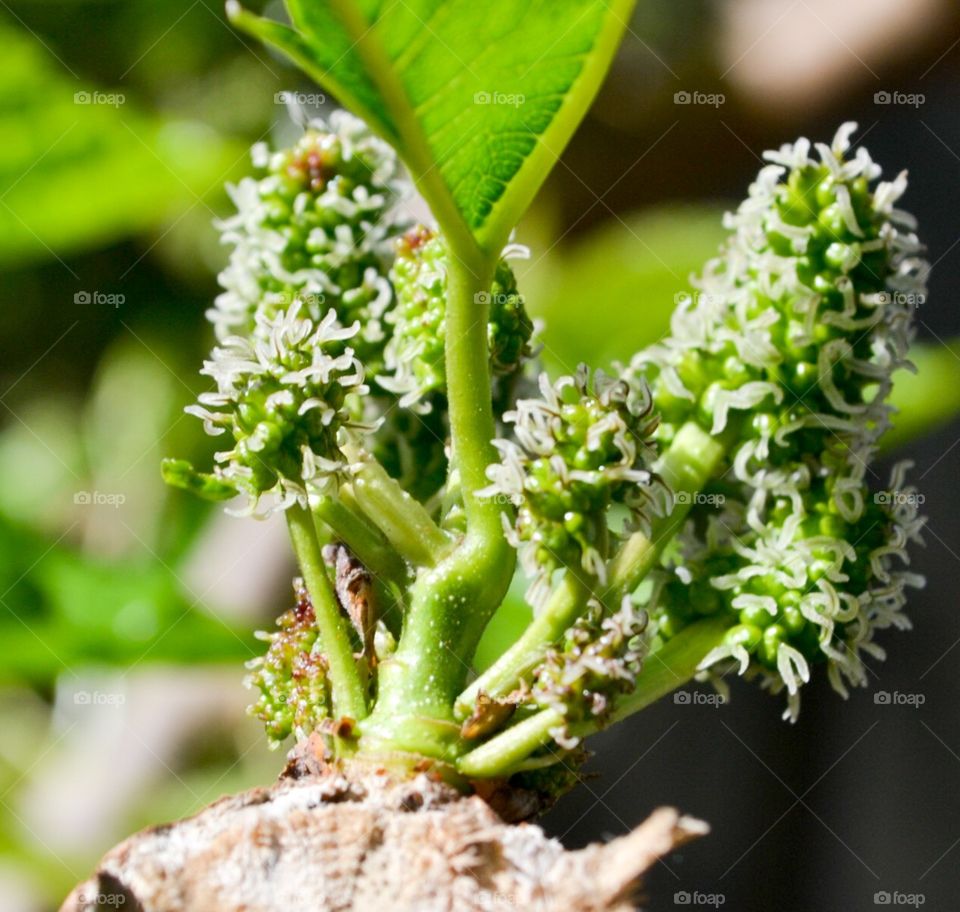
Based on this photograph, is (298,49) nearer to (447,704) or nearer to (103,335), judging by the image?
(447,704)

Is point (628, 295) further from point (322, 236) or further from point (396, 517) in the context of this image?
point (396, 517)

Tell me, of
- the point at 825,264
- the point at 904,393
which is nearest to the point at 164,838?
the point at 825,264

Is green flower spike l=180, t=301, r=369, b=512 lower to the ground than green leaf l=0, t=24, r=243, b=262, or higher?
lower

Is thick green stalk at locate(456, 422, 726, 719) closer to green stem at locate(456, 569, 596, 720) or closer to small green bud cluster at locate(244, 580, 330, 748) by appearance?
green stem at locate(456, 569, 596, 720)

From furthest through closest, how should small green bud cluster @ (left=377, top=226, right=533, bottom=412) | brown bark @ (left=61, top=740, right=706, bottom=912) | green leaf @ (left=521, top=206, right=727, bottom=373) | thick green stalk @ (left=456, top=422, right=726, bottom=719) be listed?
1. green leaf @ (left=521, top=206, right=727, bottom=373)
2. small green bud cluster @ (left=377, top=226, right=533, bottom=412)
3. thick green stalk @ (left=456, top=422, right=726, bottom=719)
4. brown bark @ (left=61, top=740, right=706, bottom=912)

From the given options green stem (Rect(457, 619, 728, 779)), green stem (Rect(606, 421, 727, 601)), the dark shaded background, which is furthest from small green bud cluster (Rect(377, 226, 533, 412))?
the dark shaded background

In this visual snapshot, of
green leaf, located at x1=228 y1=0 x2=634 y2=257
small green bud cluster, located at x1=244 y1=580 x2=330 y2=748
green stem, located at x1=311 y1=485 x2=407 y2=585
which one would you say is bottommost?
small green bud cluster, located at x1=244 y1=580 x2=330 y2=748
